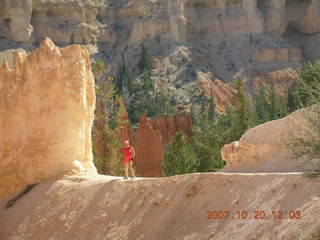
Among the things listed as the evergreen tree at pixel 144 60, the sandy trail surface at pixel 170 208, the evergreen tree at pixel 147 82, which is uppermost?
the sandy trail surface at pixel 170 208

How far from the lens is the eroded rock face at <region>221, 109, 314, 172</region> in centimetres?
1764

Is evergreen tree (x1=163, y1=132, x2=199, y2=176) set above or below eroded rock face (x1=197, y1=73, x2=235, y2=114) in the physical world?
above

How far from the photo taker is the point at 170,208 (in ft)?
49.1

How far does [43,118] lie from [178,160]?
61.4 feet

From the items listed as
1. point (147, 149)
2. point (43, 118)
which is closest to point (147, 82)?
point (147, 149)

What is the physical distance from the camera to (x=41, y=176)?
1998 centimetres

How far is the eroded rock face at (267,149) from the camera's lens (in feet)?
57.9

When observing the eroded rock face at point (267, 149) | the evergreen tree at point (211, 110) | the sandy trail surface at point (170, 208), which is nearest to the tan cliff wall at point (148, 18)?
the evergreen tree at point (211, 110)

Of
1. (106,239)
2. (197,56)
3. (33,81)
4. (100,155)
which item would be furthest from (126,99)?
(106,239)

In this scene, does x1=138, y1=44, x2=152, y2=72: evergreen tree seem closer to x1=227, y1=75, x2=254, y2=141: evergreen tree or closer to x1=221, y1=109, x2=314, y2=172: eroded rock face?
x1=227, y1=75, x2=254, y2=141: evergreen tree

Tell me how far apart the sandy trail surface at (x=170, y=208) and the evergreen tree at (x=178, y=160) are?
61.5 feet
